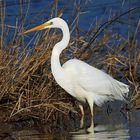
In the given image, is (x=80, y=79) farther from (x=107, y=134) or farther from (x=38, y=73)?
(x=107, y=134)

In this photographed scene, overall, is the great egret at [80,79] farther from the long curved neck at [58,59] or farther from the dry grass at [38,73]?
the dry grass at [38,73]

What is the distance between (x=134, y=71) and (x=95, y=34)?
34.5 inches

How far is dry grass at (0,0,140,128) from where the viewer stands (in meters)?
8.43

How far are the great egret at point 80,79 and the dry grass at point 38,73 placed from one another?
0.24 meters

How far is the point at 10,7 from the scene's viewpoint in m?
15.0

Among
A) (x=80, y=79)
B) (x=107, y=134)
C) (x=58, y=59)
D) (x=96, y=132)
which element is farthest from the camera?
(x=80, y=79)

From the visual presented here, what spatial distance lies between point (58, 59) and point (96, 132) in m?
1.17

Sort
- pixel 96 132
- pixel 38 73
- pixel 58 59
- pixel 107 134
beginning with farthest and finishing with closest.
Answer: pixel 38 73, pixel 58 59, pixel 96 132, pixel 107 134

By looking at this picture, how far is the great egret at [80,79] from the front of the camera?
27.7 ft

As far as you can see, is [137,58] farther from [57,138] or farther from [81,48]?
[57,138]

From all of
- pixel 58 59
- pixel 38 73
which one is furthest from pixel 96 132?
pixel 38 73

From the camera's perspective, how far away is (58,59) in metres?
8.45

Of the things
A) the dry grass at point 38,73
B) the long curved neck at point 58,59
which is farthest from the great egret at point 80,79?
the dry grass at point 38,73

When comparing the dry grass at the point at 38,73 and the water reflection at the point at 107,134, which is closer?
the water reflection at the point at 107,134
